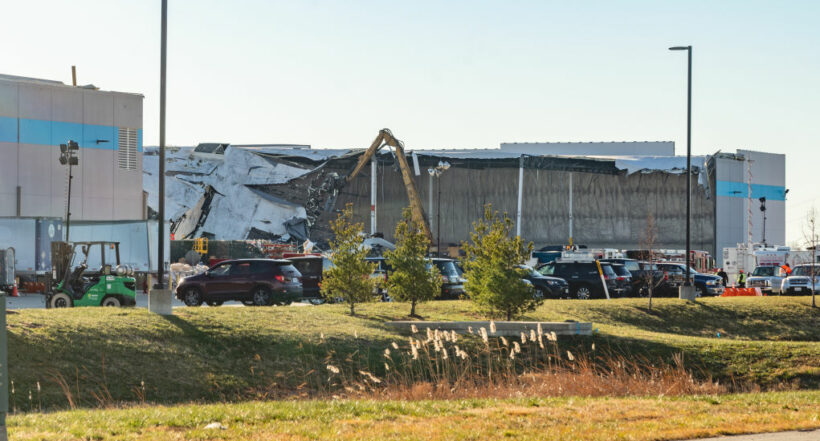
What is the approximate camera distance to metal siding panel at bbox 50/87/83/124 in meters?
43.6

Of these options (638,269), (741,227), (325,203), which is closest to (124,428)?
(638,269)

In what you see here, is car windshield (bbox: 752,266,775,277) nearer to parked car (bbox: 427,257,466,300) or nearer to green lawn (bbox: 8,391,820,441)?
parked car (bbox: 427,257,466,300)

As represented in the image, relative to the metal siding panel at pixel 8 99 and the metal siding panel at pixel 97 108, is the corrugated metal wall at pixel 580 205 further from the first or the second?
the metal siding panel at pixel 8 99

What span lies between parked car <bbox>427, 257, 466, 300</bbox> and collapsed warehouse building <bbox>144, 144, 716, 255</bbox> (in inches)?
1732

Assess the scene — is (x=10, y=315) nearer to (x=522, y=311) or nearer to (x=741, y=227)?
(x=522, y=311)

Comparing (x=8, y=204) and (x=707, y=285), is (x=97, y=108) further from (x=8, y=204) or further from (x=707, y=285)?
(x=707, y=285)

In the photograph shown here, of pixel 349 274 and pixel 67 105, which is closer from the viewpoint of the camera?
pixel 349 274

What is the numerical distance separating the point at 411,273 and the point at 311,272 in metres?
8.07

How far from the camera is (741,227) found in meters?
86.8

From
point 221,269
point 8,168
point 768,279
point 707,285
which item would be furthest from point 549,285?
point 8,168

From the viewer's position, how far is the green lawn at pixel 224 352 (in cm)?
1539

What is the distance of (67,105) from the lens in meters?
44.1

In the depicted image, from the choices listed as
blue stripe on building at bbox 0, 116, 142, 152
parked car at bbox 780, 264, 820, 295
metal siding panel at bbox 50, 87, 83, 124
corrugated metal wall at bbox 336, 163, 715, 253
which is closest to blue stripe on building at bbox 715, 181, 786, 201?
corrugated metal wall at bbox 336, 163, 715, 253

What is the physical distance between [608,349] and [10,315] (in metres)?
12.5
